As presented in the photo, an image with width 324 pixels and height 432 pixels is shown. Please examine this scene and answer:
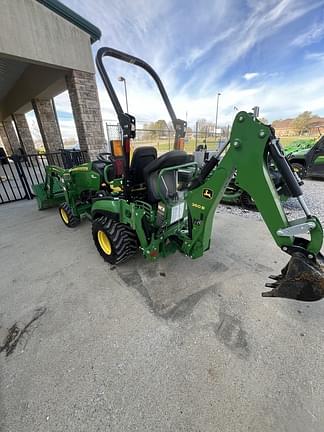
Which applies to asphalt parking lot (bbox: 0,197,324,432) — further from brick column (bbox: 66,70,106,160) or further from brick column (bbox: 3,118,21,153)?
brick column (bbox: 3,118,21,153)

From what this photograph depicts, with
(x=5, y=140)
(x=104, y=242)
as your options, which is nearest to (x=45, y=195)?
(x=104, y=242)

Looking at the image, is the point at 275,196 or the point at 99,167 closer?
the point at 275,196

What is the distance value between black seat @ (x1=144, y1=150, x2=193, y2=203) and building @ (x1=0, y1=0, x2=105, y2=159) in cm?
499

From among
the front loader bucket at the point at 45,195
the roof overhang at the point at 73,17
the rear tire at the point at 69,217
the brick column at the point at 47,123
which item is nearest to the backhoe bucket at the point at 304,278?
the rear tire at the point at 69,217

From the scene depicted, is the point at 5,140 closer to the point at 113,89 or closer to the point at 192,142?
the point at 192,142

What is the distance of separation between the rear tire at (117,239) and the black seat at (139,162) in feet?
1.95

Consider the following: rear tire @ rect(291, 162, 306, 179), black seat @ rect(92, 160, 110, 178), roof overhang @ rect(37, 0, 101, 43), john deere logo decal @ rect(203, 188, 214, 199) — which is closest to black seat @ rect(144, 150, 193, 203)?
john deere logo decal @ rect(203, 188, 214, 199)

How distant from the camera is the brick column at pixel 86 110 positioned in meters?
5.67

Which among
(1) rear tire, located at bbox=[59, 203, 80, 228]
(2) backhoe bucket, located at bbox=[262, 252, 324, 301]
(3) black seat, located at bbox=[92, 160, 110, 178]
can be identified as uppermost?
(3) black seat, located at bbox=[92, 160, 110, 178]

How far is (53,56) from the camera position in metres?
5.04

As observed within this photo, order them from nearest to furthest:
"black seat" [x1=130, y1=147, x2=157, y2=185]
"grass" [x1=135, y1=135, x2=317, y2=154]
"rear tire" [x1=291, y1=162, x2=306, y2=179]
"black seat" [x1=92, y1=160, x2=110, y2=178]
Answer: "black seat" [x1=130, y1=147, x2=157, y2=185] → "black seat" [x1=92, y1=160, x2=110, y2=178] → "rear tire" [x1=291, y1=162, x2=306, y2=179] → "grass" [x1=135, y1=135, x2=317, y2=154]

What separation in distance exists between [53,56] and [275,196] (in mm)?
6616

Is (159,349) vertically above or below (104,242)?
below

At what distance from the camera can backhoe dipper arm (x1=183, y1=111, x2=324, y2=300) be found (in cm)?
123
